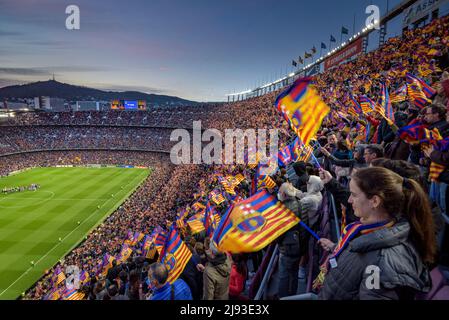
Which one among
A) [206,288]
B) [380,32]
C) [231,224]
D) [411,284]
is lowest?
[206,288]

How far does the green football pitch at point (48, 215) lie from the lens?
18.3 metres

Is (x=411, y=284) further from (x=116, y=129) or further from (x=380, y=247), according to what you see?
(x=116, y=129)

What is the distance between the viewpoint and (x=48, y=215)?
27.4 m

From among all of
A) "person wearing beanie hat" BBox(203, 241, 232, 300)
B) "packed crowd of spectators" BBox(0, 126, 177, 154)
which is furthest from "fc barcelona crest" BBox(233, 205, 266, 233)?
"packed crowd of spectators" BBox(0, 126, 177, 154)

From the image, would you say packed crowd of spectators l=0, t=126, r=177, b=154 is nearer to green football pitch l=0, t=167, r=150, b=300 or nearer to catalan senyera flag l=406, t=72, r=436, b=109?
green football pitch l=0, t=167, r=150, b=300

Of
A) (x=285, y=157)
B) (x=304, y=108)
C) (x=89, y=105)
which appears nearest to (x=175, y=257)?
(x=304, y=108)

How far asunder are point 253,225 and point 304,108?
2.88 m

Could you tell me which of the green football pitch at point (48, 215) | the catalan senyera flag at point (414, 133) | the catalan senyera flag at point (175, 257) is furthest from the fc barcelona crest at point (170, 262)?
the green football pitch at point (48, 215)

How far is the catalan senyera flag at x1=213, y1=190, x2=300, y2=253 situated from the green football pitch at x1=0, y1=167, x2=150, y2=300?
16.6 m

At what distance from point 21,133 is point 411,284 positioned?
72.0m

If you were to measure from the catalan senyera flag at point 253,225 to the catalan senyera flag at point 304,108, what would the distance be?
6.27ft

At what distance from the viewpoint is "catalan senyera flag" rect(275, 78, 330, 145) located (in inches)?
221

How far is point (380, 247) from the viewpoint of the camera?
1977mm
